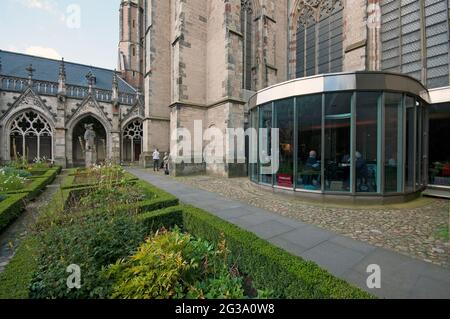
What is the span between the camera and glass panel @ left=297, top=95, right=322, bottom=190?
762 centimetres

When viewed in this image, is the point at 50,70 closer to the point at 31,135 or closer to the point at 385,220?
the point at 31,135

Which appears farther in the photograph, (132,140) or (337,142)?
(132,140)

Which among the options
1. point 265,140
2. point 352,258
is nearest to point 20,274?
point 352,258

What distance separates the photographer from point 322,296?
198 cm

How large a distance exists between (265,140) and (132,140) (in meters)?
19.0

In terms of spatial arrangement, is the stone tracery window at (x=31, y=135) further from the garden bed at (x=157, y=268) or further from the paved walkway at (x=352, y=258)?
the paved walkway at (x=352, y=258)

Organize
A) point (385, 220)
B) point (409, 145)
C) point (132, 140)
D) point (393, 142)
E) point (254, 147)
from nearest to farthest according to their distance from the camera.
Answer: point (385, 220)
point (393, 142)
point (409, 145)
point (254, 147)
point (132, 140)

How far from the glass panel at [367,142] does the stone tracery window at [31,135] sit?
78.6 feet

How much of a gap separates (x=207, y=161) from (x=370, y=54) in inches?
461

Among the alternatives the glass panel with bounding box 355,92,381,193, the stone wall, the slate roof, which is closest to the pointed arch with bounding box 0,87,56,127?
the stone wall

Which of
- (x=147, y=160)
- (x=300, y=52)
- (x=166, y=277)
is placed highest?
(x=300, y=52)

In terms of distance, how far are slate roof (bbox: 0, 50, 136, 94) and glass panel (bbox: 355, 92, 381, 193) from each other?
25837mm

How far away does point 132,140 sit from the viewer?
2419cm
